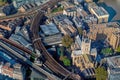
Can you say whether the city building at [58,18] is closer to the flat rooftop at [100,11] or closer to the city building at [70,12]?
the city building at [70,12]

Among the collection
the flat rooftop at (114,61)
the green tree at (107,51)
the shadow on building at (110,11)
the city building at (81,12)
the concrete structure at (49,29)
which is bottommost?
the shadow on building at (110,11)

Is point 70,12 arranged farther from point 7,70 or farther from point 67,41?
point 7,70

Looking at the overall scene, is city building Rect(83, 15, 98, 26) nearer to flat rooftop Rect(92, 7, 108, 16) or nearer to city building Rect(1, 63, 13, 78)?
flat rooftop Rect(92, 7, 108, 16)

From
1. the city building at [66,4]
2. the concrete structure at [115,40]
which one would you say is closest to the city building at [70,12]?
the city building at [66,4]

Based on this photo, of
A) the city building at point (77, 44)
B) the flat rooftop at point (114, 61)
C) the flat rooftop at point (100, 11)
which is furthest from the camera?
the flat rooftop at point (100, 11)

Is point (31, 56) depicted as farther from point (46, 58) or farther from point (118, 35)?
point (118, 35)

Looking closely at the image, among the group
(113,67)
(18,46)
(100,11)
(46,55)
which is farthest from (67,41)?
Result: (100,11)
